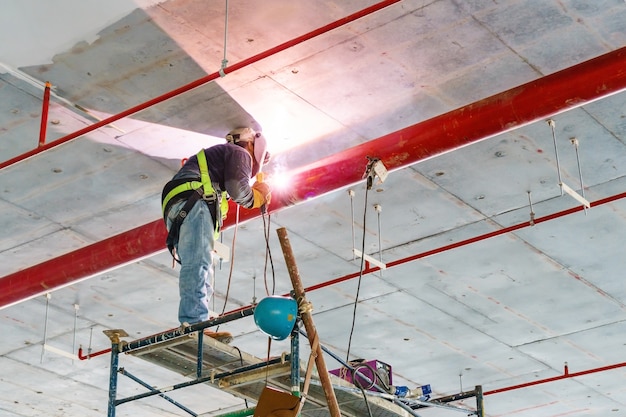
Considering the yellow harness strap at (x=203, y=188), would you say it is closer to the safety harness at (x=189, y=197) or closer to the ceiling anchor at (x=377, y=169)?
the safety harness at (x=189, y=197)

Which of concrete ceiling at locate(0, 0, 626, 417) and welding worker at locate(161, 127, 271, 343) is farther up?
concrete ceiling at locate(0, 0, 626, 417)

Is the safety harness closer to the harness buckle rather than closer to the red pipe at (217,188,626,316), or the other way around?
the harness buckle

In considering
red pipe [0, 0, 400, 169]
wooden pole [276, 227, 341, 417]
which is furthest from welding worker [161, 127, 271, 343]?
wooden pole [276, 227, 341, 417]

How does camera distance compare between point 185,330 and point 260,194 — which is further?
point 260,194

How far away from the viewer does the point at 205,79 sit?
8609 millimetres

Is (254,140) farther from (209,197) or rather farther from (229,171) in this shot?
(209,197)

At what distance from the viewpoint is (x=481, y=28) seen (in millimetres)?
8766

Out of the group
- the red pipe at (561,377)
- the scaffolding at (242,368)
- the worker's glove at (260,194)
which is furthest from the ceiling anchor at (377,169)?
the red pipe at (561,377)

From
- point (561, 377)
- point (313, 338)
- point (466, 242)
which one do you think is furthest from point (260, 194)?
point (561, 377)

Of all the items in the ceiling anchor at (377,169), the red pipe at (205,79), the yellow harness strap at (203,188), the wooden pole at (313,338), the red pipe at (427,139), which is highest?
the red pipe at (205,79)

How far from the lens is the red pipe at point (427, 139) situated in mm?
8305

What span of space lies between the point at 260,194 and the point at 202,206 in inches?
24.9

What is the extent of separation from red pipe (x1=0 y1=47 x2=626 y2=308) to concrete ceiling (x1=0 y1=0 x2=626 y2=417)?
2 cm

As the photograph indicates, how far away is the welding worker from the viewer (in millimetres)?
7859
